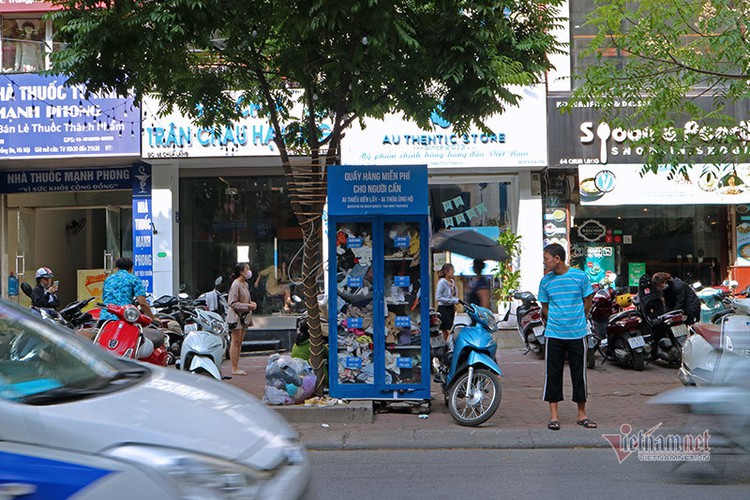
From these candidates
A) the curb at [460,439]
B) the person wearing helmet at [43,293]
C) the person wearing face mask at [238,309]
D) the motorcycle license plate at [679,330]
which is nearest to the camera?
the curb at [460,439]

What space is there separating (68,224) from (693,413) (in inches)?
682

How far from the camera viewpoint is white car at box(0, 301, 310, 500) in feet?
9.08

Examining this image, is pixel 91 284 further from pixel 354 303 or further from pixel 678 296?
pixel 678 296

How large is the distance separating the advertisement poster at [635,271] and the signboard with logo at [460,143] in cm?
304

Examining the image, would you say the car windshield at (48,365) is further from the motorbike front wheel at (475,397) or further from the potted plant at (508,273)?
the potted plant at (508,273)

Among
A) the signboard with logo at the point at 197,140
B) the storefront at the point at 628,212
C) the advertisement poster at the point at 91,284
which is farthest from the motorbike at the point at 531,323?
the advertisement poster at the point at 91,284

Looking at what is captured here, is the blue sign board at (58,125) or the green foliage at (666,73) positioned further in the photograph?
the blue sign board at (58,125)

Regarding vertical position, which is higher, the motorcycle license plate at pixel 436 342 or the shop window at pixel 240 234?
the shop window at pixel 240 234

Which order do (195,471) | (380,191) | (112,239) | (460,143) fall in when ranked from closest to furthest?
(195,471), (380,191), (460,143), (112,239)

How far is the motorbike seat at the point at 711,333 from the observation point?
24.2ft

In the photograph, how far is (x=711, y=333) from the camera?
7668mm

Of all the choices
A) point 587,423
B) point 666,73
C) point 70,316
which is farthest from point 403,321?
point 70,316

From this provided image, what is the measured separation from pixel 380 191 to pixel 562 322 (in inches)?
96.7

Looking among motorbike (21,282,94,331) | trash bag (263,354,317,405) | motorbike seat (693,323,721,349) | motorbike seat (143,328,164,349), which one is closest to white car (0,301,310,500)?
trash bag (263,354,317,405)
